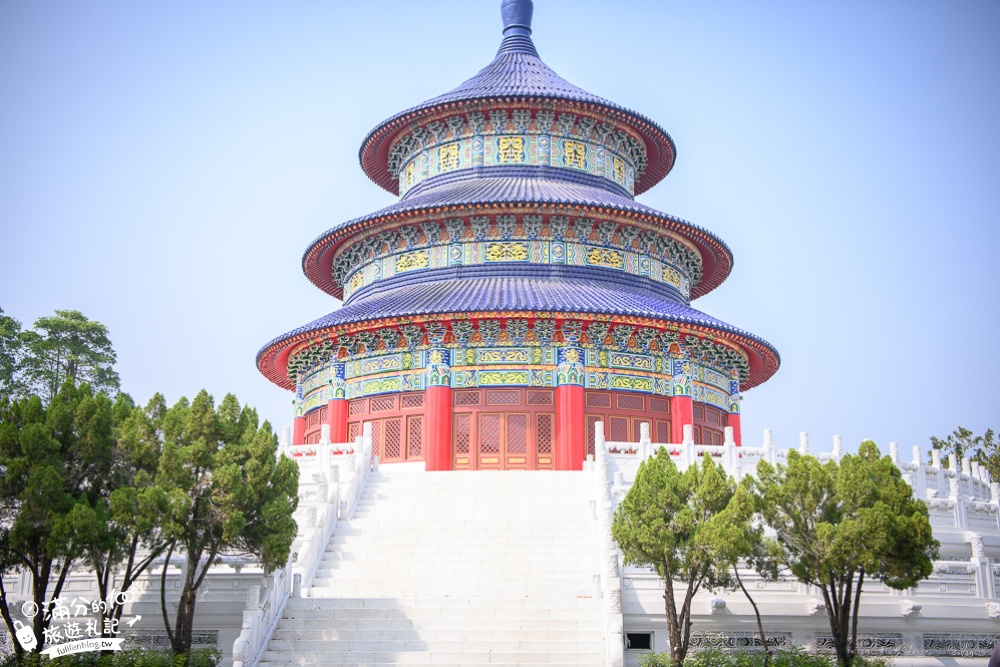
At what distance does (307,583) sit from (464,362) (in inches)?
510

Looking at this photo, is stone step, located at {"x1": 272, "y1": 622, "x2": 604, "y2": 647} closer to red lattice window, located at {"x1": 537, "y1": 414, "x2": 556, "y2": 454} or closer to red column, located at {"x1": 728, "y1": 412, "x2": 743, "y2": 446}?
red lattice window, located at {"x1": 537, "y1": 414, "x2": 556, "y2": 454}

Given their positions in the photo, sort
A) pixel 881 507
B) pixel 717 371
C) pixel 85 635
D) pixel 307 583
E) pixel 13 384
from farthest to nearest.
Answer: pixel 13 384 → pixel 717 371 → pixel 307 583 → pixel 85 635 → pixel 881 507

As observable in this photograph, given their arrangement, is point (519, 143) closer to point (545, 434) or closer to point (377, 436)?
point (545, 434)

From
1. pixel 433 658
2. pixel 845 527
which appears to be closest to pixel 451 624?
pixel 433 658

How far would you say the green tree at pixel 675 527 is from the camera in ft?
53.5

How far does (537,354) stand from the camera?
102ft

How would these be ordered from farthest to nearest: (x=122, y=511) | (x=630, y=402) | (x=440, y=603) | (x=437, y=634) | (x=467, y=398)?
(x=630, y=402) → (x=467, y=398) → (x=440, y=603) → (x=437, y=634) → (x=122, y=511)

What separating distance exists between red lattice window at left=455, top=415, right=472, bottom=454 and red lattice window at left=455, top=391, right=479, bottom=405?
0.40m

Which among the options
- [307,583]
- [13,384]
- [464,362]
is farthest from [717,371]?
[13,384]

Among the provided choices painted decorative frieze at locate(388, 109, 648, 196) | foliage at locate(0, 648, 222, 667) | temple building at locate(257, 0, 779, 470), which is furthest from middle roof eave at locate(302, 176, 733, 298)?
foliage at locate(0, 648, 222, 667)

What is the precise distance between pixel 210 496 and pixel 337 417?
1602 cm

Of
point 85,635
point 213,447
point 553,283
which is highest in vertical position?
point 553,283

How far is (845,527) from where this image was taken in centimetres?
1558

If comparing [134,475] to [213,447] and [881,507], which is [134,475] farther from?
[881,507]
